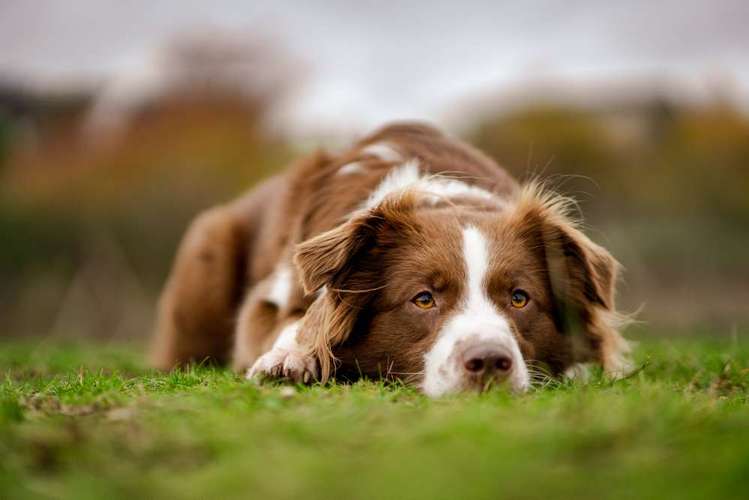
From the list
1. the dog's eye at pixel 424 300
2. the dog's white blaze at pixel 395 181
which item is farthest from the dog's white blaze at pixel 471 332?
the dog's white blaze at pixel 395 181

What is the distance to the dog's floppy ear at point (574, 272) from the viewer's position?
4812mm

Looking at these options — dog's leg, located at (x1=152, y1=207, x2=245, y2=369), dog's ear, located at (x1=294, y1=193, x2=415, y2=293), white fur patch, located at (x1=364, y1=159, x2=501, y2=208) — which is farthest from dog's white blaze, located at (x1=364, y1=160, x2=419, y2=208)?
dog's leg, located at (x1=152, y1=207, x2=245, y2=369)

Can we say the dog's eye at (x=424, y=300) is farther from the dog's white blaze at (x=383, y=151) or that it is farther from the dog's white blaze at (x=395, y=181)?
the dog's white blaze at (x=383, y=151)

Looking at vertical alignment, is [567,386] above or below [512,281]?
below

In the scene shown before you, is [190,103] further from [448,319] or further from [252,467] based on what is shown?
[252,467]

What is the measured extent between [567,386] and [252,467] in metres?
2.28

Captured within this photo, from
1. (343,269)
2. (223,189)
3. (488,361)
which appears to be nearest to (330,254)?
(343,269)

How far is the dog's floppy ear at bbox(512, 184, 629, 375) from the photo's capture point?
4812 millimetres

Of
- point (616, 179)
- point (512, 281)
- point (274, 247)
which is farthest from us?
point (616, 179)

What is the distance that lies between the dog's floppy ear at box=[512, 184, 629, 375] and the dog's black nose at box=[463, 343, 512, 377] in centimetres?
110

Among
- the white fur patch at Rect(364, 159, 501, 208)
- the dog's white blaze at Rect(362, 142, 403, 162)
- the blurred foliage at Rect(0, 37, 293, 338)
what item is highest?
the dog's white blaze at Rect(362, 142, 403, 162)

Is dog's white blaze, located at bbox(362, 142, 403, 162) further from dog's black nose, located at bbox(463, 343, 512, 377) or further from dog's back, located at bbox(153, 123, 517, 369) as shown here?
dog's black nose, located at bbox(463, 343, 512, 377)

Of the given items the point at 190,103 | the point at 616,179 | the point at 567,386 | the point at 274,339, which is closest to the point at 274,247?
the point at 274,339

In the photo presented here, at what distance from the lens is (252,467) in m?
2.36
